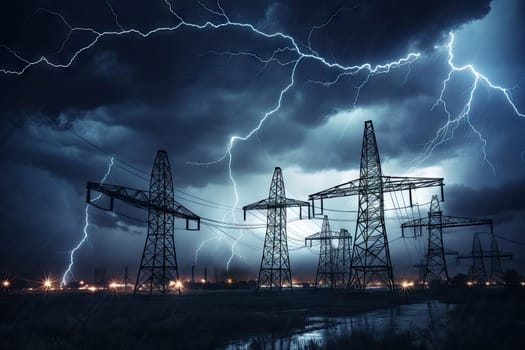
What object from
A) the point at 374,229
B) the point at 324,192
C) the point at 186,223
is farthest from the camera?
the point at 186,223

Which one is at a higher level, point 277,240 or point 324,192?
point 324,192

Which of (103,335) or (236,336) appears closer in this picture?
(103,335)

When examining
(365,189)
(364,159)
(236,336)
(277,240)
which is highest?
(364,159)

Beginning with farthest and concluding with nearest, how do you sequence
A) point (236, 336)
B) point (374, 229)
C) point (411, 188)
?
point (411, 188), point (374, 229), point (236, 336)

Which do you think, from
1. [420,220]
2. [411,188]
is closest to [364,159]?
[411,188]

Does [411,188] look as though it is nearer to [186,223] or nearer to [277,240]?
[277,240]

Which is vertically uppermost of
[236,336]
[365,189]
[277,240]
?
[365,189]

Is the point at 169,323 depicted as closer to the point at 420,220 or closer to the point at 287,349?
the point at 287,349

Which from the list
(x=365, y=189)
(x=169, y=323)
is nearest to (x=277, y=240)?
(x=365, y=189)

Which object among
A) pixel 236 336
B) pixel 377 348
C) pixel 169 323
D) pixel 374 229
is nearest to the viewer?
pixel 377 348
